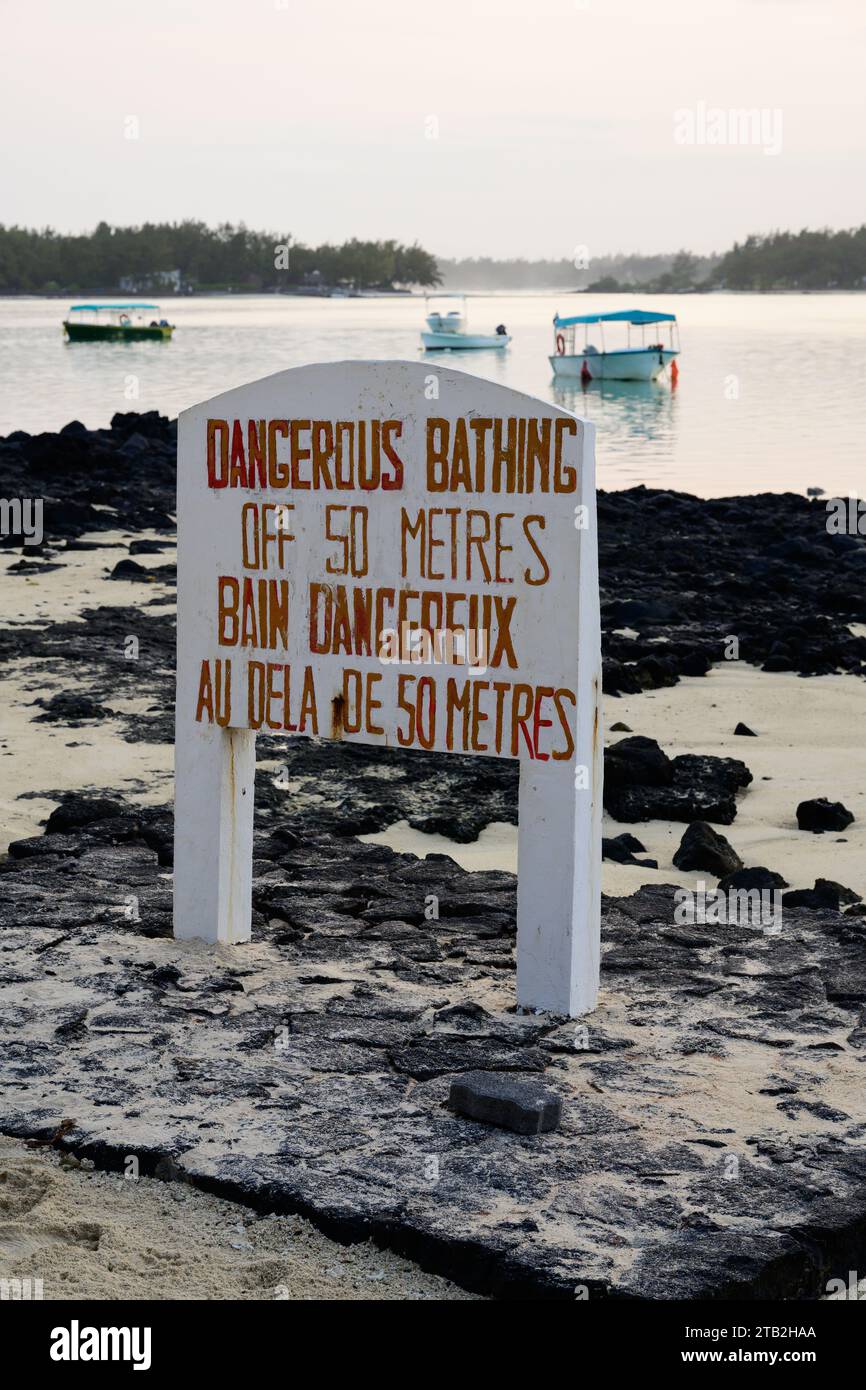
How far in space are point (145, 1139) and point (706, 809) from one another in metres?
3.98

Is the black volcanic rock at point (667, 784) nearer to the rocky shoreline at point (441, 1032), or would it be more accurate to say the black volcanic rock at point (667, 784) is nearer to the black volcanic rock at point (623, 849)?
the rocky shoreline at point (441, 1032)

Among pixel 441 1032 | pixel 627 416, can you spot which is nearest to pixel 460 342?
pixel 627 416

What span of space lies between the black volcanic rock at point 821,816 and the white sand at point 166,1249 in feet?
13.6

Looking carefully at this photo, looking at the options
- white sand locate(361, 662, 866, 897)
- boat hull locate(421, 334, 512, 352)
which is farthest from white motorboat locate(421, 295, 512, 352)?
white sand locate(361, 662, 866, 897)

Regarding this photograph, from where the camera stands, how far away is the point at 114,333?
3516 inches

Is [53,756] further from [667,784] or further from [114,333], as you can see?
[114,333]

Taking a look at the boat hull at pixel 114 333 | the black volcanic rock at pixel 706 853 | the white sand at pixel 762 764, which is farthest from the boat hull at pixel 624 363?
the black volcanic rock at pixel 706 853

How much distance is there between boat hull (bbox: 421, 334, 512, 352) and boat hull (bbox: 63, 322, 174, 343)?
14.3 metres

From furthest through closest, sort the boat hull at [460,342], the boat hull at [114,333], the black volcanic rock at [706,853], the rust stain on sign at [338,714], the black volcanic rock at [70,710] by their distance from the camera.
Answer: the boat hull at [114,333], the boat hull at [460,342], the black volcanic rock at [70,710], the black volcanic rock at [706,853], the rust stain on sign at [338,714]

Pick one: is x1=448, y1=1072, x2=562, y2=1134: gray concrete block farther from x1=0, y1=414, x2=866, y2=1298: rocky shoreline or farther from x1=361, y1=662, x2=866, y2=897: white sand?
x1=361, y1=662, x2=866, y2=897: white sand

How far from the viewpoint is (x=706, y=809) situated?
7508 mm

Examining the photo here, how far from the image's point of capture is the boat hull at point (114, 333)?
87188mm
